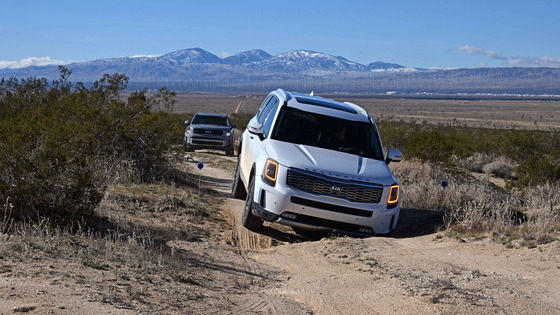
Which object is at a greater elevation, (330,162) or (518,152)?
(330,162)

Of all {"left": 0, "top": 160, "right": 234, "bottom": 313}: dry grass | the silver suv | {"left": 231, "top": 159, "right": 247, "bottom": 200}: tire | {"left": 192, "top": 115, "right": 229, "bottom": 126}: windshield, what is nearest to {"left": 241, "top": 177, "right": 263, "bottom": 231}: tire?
{"left": 0, "top": 160, "right": 234, "bottom": 313}: dry grass

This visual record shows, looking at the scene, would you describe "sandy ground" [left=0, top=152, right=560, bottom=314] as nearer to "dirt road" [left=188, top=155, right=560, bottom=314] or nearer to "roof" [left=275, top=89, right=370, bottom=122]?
"dirt road" [left=188, top=155, right=560, bottom=314]

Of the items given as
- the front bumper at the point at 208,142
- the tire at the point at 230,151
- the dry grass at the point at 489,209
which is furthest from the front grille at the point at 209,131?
the dry grass at the point at 489,209

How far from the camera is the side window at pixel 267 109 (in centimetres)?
1099

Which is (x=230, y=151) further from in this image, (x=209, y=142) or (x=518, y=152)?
(x=518, y=152)

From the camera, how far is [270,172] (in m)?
8.58

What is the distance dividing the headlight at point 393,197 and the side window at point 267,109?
278cm

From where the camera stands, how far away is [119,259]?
246 inches

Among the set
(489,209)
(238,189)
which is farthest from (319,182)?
(238,189)

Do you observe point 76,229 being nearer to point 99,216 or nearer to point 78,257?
point 99,216

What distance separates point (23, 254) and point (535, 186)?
1157cm

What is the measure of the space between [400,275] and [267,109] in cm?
541

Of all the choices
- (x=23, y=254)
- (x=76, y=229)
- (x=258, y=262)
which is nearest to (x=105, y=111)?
(x=76, y=229)

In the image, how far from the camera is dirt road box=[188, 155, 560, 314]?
5492 millimetres
